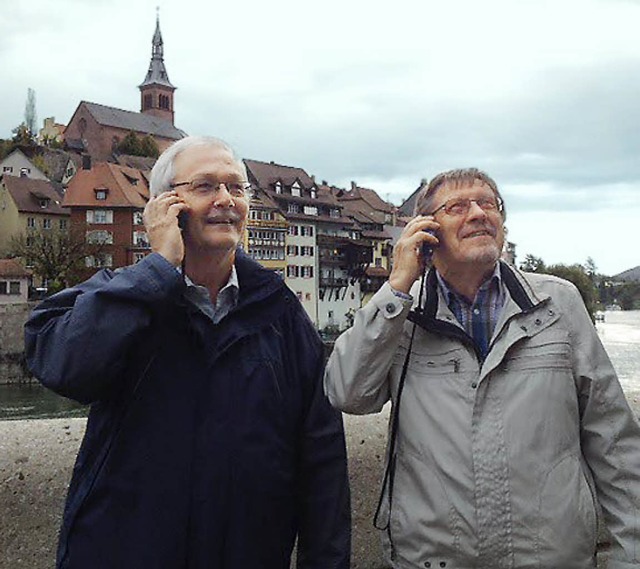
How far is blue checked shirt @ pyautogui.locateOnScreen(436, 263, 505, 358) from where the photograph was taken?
1.78m

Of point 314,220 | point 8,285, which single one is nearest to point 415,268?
point 8,285

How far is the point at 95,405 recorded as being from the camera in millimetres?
1725

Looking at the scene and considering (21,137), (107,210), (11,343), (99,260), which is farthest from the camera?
(21,137)

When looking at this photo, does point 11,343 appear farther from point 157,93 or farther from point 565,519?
point 157,93

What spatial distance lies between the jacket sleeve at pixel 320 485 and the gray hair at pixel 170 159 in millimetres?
514

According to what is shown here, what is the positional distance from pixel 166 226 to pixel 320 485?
719 mm

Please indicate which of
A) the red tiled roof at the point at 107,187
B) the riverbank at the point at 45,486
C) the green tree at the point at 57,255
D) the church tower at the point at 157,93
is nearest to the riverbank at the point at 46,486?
the riverbank at the point at 45,486

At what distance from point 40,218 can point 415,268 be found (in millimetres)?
47601

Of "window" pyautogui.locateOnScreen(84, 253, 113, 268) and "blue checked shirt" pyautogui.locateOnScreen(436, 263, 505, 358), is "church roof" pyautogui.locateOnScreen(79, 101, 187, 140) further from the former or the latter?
"blue checked shirt" pyautogui.locateOnScreen(436, 263, 505, 358)

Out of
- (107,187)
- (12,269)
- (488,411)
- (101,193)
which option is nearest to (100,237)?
(101,193)

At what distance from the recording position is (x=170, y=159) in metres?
1.89

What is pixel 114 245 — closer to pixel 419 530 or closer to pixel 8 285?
pixel 8 285

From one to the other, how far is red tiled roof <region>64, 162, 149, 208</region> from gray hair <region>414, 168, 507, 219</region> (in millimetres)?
42585

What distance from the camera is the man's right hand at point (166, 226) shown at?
1731 millimetres
